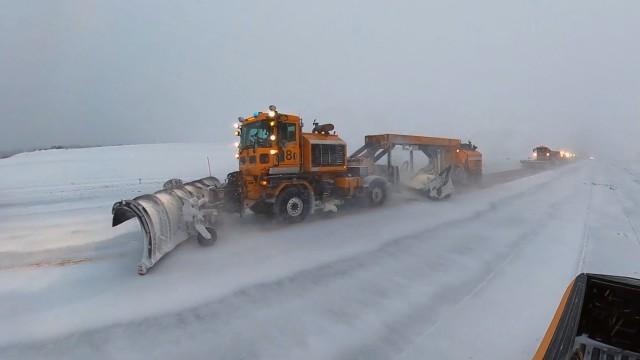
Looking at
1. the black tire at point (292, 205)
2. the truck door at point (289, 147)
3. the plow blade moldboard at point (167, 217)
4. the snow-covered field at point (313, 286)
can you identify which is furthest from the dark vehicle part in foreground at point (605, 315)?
the truck door at point (289, 147)

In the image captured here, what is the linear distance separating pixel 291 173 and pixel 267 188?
2.84 ft

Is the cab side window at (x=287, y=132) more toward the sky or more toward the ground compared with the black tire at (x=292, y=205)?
more toward the sky

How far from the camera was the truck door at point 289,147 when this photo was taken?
8.55 m

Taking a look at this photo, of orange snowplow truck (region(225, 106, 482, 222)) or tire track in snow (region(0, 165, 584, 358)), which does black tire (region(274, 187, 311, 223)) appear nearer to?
orange snowplow truck (region(225, 106, 482, 222))

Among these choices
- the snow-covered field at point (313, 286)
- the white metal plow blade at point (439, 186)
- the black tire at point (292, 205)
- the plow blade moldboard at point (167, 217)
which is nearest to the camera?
the snow-covered field at point (313, 286)

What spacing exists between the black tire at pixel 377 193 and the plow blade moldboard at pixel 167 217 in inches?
209

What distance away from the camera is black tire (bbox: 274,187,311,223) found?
28.0 feet

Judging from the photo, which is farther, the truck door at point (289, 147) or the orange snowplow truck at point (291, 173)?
the truck door at point (289, 147)

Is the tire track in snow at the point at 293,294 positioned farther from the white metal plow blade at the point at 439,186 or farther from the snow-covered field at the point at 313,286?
the white metal plow blade at the point at 439,186

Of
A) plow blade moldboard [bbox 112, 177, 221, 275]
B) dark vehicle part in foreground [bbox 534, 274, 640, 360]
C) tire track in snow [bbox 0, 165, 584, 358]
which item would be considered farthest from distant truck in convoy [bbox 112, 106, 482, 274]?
dark vehicle part in foreground [bbox 534, 274, 640, 360]

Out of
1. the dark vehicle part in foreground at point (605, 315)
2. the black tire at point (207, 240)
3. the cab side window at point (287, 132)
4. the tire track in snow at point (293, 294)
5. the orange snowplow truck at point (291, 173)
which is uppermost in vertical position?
the cab side window at point (287, 132)

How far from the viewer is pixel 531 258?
5.57 metres

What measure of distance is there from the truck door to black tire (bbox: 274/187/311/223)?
66cm

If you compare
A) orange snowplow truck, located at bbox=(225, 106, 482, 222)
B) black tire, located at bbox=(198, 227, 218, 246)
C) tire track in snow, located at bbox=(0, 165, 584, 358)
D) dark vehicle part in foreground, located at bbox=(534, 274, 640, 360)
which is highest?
orange snowplow truck, located at bbox=(225, 106, 482, 222)
